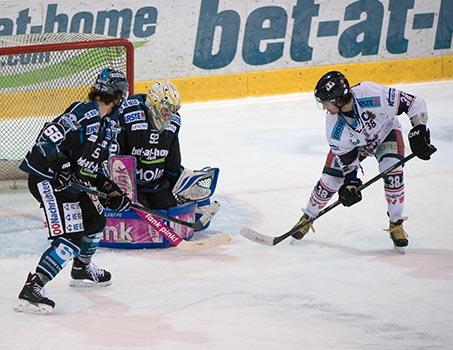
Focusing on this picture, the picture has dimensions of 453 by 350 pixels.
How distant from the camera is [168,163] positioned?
17.5 feet

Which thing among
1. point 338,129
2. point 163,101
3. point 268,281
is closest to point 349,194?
point 338,129

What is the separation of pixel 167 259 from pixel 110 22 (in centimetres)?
375

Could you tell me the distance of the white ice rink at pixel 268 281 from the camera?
4039mm

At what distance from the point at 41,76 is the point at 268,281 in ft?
7.67

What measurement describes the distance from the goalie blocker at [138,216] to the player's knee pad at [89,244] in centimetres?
56

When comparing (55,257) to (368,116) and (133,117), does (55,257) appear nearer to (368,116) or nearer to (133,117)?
(133,117)

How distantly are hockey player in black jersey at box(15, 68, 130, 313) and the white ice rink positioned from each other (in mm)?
163

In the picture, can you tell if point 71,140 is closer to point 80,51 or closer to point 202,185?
point 202,185

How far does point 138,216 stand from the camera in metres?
5.17

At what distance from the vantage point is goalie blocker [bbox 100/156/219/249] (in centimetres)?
514

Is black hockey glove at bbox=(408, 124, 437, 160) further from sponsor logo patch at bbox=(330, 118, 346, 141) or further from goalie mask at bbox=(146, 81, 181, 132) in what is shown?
goalie mask at bbox=(146, 81, 181, 132)

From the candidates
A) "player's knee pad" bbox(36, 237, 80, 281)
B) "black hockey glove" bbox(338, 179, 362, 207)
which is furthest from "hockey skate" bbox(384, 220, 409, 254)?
"player's knee pad" bbox(36, 237, 80, 281)

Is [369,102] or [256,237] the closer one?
[369,102]

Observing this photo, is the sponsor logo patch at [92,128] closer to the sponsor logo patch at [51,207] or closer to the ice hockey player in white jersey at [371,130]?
the sponsor logo patch at [51,207]
